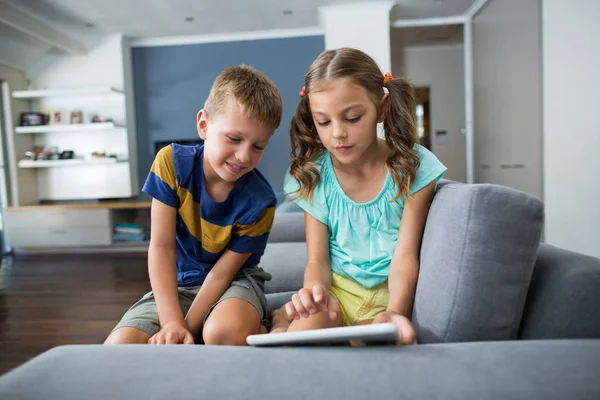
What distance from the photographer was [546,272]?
0.81 m

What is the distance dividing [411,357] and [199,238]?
2.64 feet

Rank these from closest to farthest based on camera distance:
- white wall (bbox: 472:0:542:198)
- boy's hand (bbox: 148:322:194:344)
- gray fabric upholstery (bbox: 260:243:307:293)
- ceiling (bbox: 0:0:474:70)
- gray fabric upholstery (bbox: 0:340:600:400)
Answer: gray fabric upholstery (bbox: 0:340:600:400), boy's hand (bbox: 148:322:194:344), gray fabric upholstery (bbox: 260:243:307:293), white wall (bbox: 472:0:542:198), ceiling (bbox: 0:0:474:70)

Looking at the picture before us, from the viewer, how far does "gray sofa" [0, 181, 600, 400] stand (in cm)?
54

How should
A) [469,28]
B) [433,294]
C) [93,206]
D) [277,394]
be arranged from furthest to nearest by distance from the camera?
[469,28], [93,206], [433,294], [277,394]

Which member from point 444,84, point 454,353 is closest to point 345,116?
point 454,353

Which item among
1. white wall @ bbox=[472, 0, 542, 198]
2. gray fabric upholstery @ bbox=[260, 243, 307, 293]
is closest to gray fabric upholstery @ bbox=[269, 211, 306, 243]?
gray fabric upholstery @ bbox=[260, 243, 307, 293]

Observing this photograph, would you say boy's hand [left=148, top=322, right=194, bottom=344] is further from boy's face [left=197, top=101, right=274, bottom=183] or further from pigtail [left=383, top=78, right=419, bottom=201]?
pigtail [left=383, top=78, right=419, bottom=201]

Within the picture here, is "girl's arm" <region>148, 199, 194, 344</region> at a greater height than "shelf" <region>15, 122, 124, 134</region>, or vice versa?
"shelf" <region>15, 122, 124, 134</region>

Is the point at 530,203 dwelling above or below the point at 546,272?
above

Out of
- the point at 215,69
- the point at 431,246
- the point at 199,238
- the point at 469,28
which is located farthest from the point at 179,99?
the point at 431,246

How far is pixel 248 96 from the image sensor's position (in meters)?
1.11

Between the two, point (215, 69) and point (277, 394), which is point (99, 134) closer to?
point (215, 69)

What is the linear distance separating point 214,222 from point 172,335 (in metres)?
0.34

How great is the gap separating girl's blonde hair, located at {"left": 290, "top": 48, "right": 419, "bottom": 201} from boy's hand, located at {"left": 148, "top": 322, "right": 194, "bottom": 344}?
1.45ft
